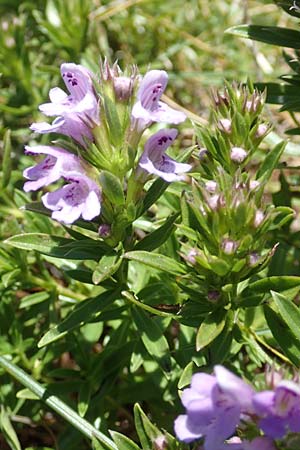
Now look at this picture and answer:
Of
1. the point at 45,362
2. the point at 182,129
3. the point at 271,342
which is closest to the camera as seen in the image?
the point at 271,342

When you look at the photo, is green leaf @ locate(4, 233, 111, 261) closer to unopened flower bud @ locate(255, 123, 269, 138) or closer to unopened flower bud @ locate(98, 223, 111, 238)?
unopened flower bud @ locate(98, 223, 111, 238)

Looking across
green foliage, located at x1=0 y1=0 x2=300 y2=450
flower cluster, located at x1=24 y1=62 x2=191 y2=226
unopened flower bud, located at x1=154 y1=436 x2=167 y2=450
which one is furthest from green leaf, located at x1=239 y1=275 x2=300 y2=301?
unopened flower bud, located at x1=154 y1=436 x2=167 y2=450

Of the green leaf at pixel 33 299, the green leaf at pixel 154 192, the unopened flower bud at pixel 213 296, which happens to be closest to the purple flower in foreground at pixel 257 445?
the unopened flower bud at pixel 213 296

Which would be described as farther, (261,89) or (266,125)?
(261,89)

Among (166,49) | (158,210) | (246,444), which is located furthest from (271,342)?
(166,49)

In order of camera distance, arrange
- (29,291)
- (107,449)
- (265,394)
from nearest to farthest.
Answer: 1. (265,394)
2. (107,449)
3. (29,291)

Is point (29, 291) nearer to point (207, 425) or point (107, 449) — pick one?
point (107, 449)

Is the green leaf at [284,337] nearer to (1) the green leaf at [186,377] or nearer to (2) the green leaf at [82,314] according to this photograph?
(1) the green leaf at [186,377]
